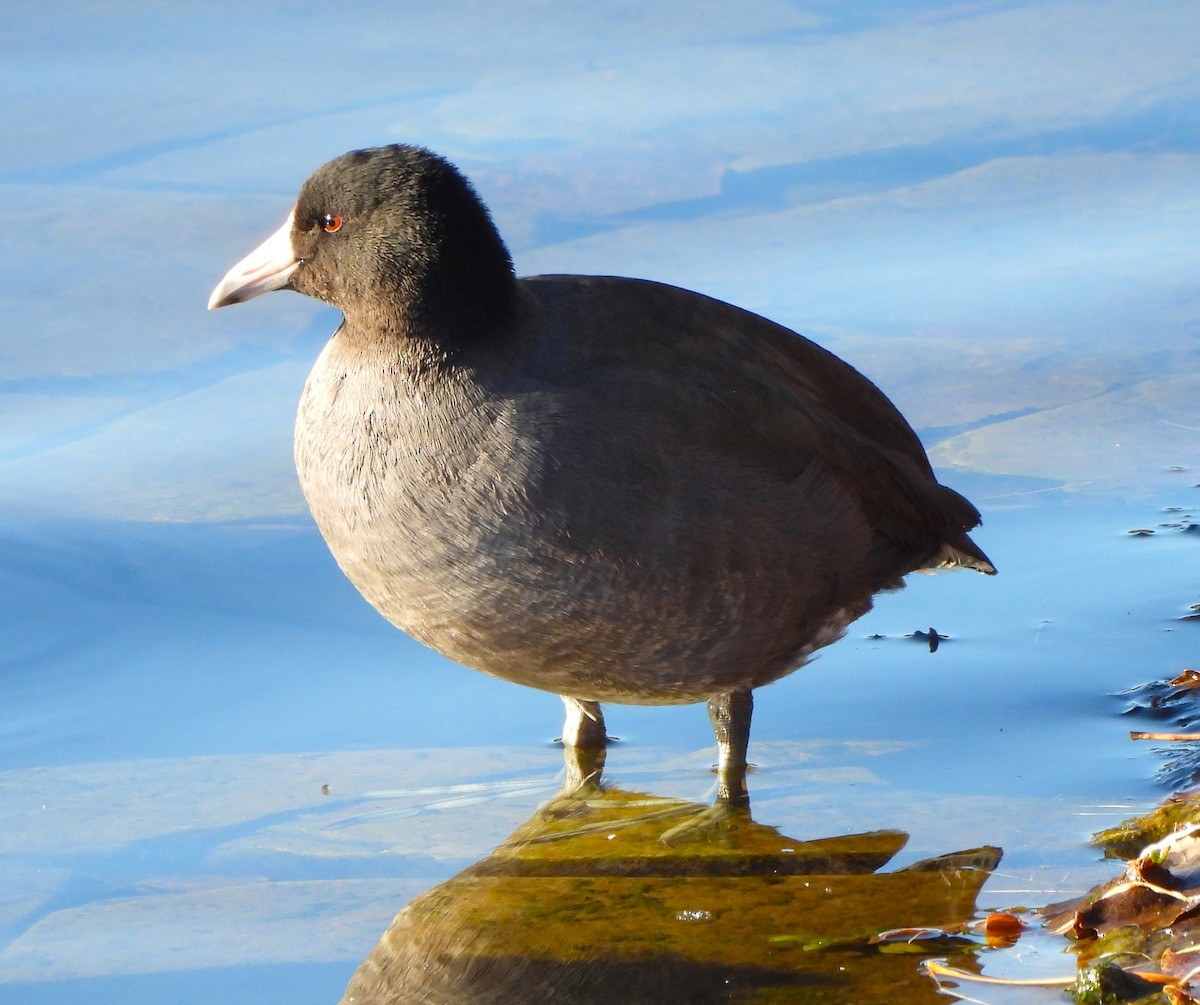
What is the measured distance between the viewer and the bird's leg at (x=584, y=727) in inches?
199

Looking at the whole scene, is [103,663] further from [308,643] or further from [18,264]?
[18,264]

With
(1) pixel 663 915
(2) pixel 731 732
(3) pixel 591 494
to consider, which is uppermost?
(3) pixel 591 494

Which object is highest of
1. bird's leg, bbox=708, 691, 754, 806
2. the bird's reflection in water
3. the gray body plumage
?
the gray body plumage

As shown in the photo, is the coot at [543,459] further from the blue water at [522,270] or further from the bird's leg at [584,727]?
the blue water at [522,270]

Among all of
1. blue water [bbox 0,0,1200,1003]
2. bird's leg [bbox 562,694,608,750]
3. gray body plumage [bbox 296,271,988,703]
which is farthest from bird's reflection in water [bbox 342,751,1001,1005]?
Answer: gray body plumage [bbox 296,271,988,703]

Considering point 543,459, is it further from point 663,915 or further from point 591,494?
point 663,915

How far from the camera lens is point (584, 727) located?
5.09 m

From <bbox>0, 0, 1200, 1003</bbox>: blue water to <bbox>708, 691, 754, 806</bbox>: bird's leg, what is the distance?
7 centimetres

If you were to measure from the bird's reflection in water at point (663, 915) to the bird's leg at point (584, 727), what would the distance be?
265 mm

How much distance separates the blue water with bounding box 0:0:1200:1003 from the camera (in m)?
4.57

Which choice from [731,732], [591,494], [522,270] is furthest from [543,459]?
[522,270]

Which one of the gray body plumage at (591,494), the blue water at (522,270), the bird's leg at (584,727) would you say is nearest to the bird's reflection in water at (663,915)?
the blue water at (522,270)

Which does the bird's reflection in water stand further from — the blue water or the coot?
the coot

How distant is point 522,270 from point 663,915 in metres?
3.85
